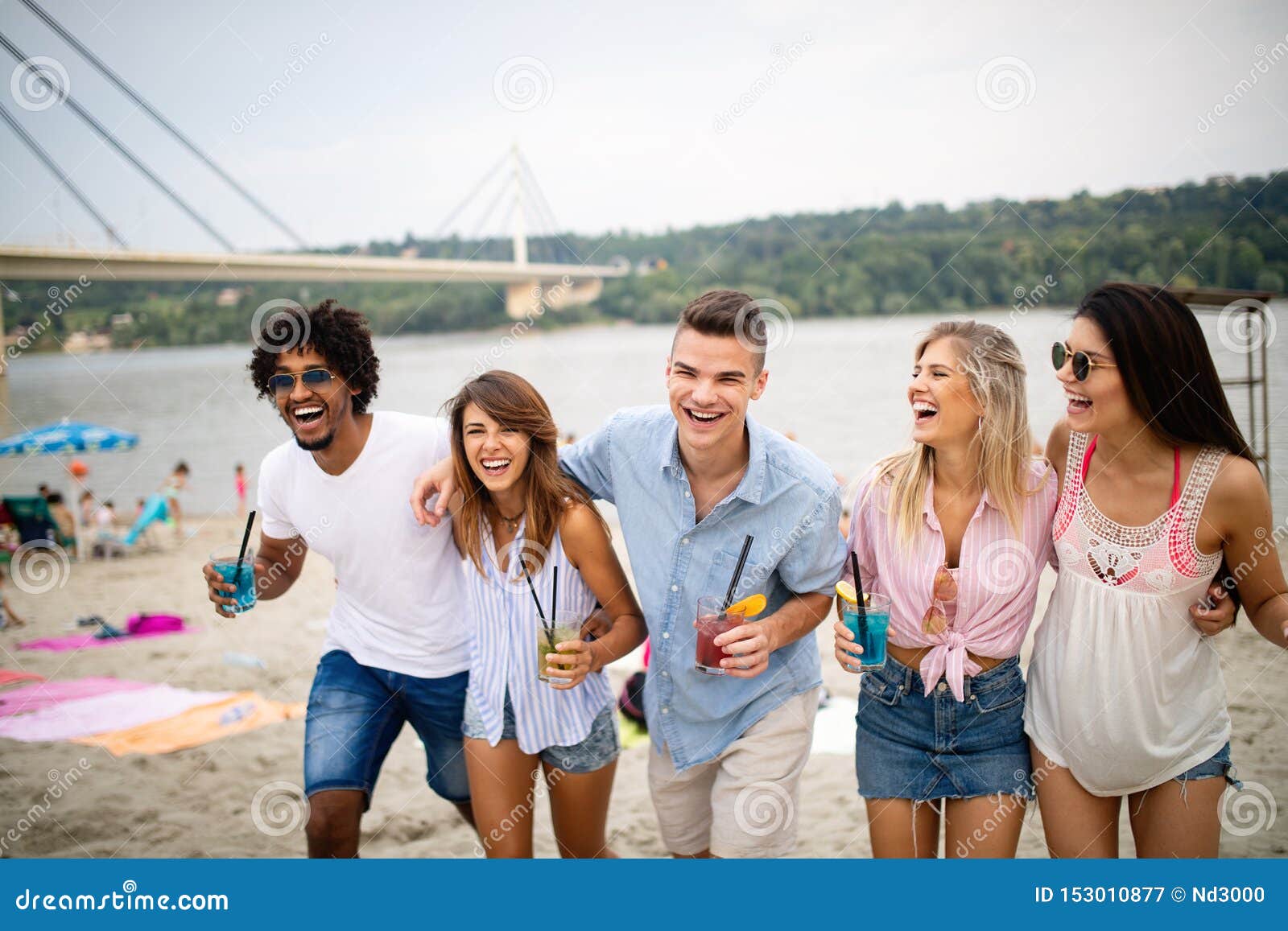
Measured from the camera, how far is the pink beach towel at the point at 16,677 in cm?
589

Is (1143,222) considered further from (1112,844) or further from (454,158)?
(454,158)

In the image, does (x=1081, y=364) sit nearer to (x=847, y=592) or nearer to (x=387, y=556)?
(x=847, y=592)

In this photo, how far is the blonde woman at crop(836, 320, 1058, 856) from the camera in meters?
2.27

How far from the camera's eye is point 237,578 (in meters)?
2.65

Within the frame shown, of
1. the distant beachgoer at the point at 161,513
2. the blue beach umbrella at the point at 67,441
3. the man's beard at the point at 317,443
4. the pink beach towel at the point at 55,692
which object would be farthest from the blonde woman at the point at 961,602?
the blue beach umbrella at the point at 67,441

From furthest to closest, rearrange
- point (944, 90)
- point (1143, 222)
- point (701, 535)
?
point (1143, 222)
point (944, 90)
point (701, 535)

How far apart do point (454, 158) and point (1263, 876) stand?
34.3 meters

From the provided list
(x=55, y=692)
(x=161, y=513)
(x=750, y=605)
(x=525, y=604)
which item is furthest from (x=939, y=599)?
(x=161, y=513)

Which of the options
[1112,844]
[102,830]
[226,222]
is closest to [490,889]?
[1112,844]

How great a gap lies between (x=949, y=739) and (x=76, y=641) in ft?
23.5

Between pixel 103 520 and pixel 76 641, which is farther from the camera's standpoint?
pixel 103 520

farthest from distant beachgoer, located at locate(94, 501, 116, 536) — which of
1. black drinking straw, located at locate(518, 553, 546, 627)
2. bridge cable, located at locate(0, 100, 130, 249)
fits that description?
black drinking straw, located at locate(518, 553, 546, 627)

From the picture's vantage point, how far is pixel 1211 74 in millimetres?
4988

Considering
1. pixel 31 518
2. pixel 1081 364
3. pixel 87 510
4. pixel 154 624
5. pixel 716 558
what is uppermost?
pixel 87 510
